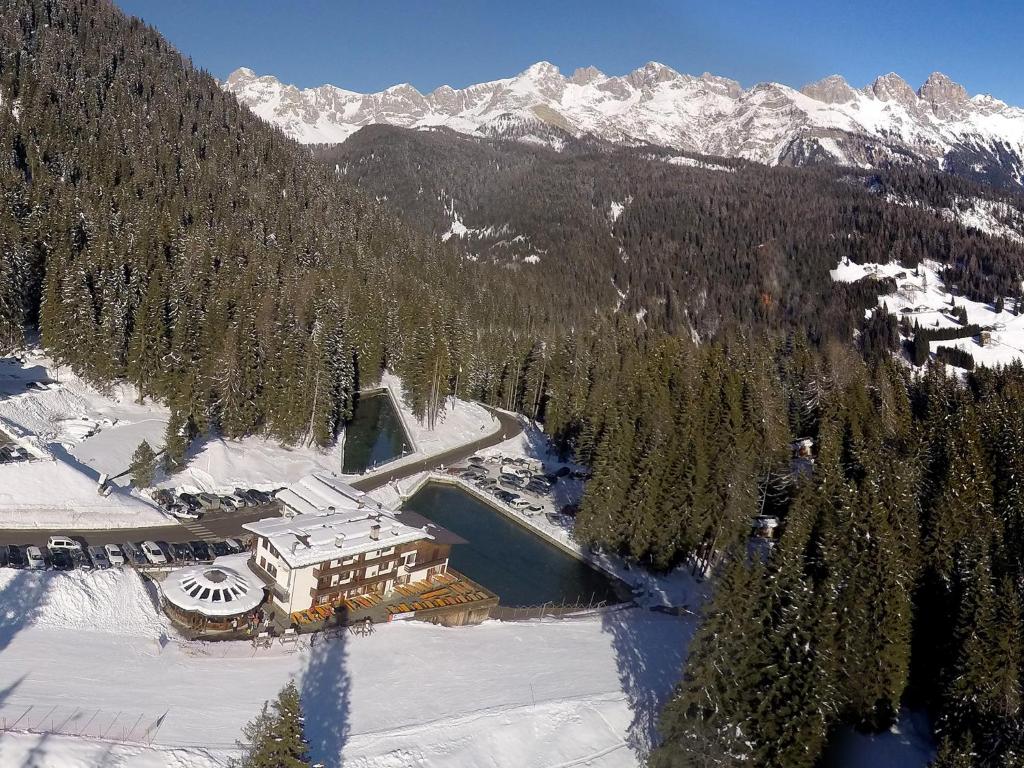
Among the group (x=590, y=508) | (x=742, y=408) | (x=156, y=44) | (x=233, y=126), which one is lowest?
(x=590, y=508)

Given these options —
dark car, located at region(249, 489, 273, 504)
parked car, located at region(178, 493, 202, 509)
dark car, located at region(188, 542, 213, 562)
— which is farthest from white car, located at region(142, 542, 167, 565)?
dark car, located at region(249, 489, 273, 504)

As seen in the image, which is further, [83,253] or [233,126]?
[233,126]

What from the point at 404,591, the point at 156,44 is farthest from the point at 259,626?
the point at 156,44

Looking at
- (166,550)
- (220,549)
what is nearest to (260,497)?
(220,549)

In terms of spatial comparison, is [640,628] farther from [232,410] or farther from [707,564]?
[232,410]

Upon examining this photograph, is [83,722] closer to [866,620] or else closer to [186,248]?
[866,620]

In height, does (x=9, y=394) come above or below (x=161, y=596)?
above

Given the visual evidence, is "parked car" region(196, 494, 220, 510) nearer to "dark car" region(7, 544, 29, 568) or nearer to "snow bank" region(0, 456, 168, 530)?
"snow bank" region(0, 456, 168, 530)
